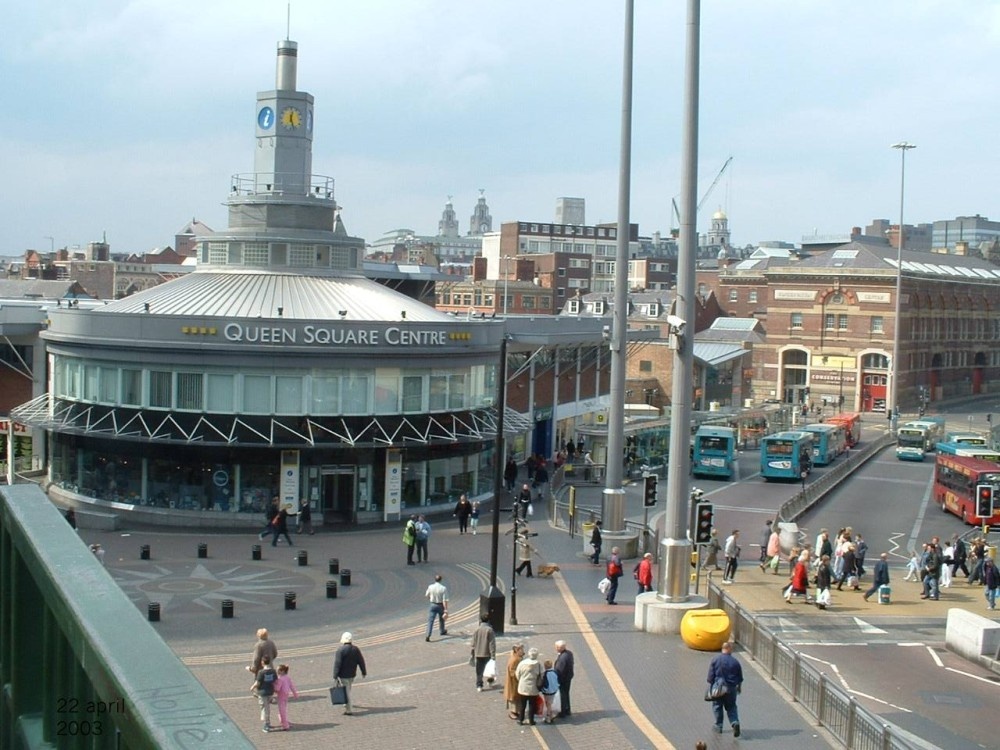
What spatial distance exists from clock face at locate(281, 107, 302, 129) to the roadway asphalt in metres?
19.6

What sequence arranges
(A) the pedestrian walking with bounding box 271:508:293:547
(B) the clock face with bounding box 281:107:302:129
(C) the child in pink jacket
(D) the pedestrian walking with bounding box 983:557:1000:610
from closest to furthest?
(C) the child in pink jacket → (D) the pedestrian walking with bounding box 983:557:1000:610 → (A) the pedestrian walking with bounding box 271:508:293:547 → (B) the clock face with bounding box 281:107:302:129

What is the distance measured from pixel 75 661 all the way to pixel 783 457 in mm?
56824

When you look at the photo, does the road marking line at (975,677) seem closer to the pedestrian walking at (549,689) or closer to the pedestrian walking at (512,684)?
the pedestrian walking at (549,689)

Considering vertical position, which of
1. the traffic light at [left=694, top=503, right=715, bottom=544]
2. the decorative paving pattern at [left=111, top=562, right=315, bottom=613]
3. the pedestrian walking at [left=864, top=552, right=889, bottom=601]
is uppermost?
the traffic light at [left=694, top=503, right=715, bottom=544]

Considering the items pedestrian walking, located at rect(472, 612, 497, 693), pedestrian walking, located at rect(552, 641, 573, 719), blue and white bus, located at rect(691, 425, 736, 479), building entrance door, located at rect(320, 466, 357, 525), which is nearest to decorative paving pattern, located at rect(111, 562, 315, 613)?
building entrance door, located at rect(320, 466, 357, 525)

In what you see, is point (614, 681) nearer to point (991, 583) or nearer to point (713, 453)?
point (991, 583)

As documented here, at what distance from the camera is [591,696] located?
20.5 m

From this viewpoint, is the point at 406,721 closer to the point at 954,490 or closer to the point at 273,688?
the point at 273,688

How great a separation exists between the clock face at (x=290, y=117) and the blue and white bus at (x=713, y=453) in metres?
25.0

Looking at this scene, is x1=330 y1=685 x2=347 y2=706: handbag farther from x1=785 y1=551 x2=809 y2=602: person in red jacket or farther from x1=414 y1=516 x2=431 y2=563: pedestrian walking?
x1=785 y1=551 x2=809 y2=602: person in red jacket

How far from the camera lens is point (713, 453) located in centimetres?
5834

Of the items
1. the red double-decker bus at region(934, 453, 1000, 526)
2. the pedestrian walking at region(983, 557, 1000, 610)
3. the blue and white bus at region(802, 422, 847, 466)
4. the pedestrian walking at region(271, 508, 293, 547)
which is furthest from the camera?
the blue and white bus at region(802, 422, 847, 466)

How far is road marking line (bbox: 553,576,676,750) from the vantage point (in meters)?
18.3

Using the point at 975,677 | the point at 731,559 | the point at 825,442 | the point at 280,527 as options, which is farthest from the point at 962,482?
the point at 280,527
